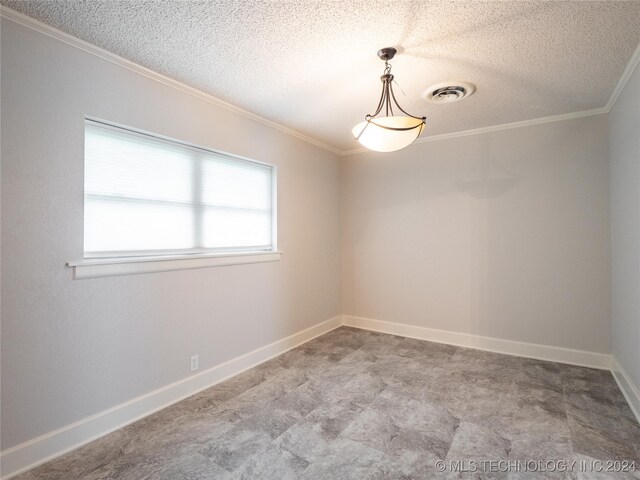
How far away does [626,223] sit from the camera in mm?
2553

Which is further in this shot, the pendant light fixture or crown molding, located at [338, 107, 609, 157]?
crown molding, located at [338, 107, 609, 157]

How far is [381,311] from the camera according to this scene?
4.36 meters

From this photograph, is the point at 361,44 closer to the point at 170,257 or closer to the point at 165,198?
the point at 165,198

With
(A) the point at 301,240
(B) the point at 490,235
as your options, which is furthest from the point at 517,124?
(A) the point at 301,240

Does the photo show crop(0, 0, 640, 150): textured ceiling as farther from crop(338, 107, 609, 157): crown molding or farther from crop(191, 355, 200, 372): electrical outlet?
crop(191, 355, 200, 372): electrical outlet

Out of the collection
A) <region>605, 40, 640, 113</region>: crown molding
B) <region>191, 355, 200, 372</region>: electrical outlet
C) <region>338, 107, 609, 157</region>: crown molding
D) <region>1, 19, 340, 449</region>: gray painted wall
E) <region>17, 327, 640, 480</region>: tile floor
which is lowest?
<region>17, 327, 640, 480</region>: tile floor

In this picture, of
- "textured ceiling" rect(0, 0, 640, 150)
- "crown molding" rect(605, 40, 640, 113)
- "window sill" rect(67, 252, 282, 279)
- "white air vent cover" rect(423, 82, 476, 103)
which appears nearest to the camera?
"textured ceiling" rect(0, 0, 640, 150)

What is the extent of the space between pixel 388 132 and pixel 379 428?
1.98 m

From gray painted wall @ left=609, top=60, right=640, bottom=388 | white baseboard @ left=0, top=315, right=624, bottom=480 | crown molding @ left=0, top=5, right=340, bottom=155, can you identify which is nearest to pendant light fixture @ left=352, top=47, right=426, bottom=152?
crown molding @ left=0, top=5, right=340, bottom=155

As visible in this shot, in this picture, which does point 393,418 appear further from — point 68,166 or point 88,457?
point 68,166

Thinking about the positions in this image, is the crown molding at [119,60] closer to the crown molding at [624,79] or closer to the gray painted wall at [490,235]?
the gray painted wall at [490,235]

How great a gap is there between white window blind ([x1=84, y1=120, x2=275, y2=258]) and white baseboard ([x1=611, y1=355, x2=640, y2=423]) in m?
3.28

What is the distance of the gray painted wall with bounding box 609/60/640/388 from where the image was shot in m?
2.30

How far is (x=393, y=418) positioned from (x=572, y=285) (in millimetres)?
2388
